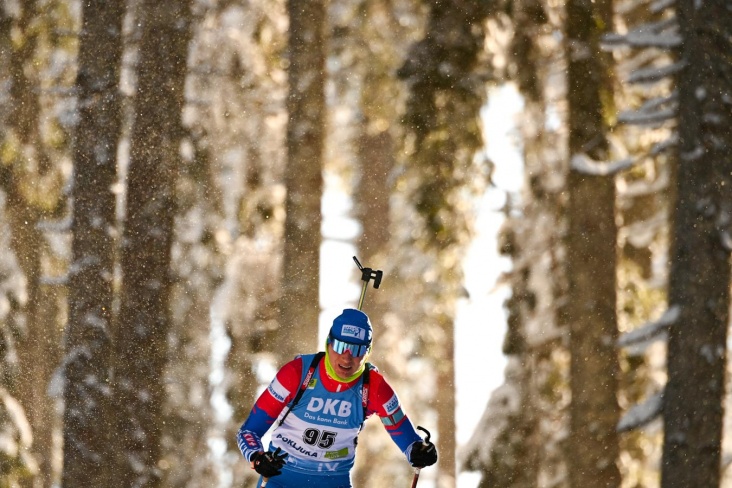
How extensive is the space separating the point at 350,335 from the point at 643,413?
4.90 meters

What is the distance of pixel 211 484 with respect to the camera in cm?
1165

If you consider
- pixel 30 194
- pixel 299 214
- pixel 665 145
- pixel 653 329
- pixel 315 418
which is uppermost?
pixel 30 194

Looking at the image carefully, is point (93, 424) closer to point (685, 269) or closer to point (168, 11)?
point (168, 11)

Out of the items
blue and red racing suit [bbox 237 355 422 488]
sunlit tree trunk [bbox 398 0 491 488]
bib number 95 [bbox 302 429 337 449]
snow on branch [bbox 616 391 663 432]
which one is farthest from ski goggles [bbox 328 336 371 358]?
sunlit tree trunk [bbox 398 0 491 488]

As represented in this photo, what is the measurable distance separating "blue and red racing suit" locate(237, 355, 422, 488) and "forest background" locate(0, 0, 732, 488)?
13.7ft

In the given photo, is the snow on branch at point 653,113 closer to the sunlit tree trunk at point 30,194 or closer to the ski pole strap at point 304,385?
the ski pole strap at point 304,385

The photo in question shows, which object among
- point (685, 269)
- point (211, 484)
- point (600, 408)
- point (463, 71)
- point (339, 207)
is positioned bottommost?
point (211, 484)

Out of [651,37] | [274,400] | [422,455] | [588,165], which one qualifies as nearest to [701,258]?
[588,165]

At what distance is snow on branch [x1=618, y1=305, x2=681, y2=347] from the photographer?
8.99 meters

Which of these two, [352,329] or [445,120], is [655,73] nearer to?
[445,120]

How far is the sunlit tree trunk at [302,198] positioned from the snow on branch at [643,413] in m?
3.62

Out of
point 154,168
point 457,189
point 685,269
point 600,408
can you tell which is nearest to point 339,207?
point 457,189

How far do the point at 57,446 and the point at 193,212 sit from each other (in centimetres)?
397

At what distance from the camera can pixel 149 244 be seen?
9.86m
